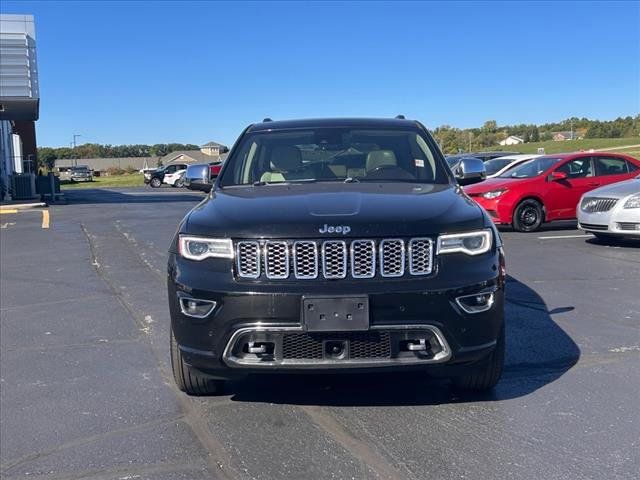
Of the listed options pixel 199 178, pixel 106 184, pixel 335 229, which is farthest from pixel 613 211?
pixel 106 184

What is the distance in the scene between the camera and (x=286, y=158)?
17.7ft

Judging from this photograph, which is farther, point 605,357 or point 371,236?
point 605,357

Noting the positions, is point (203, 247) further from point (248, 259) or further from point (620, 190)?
point (620, 190)

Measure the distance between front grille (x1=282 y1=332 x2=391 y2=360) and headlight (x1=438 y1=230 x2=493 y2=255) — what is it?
0.57 meters

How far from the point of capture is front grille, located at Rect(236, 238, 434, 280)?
→ 3684mm

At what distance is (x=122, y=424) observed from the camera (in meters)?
3.98

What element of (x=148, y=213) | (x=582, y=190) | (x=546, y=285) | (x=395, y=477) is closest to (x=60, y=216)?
(x=148, y=213)

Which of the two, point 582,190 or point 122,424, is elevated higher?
point 582,190

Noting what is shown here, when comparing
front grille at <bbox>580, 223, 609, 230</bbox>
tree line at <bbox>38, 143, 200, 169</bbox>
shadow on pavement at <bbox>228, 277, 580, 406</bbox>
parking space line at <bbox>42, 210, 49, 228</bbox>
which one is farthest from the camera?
tree line at <bbox>38, 143, 200, 169</bbox>

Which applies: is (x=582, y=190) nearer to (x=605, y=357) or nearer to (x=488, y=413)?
(x=605, y=357)

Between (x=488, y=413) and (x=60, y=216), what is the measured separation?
52.8 ft

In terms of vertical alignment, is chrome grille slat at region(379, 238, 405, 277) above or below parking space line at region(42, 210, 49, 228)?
above

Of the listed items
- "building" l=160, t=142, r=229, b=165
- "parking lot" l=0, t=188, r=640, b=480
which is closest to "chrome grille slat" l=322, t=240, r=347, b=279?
"parking lot" l=0, t=188, r=640, b=480

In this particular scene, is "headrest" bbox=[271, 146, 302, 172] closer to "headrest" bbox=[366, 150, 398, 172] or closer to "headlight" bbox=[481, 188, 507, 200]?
"headrest" bbox=[366, 150, 398, 172]
